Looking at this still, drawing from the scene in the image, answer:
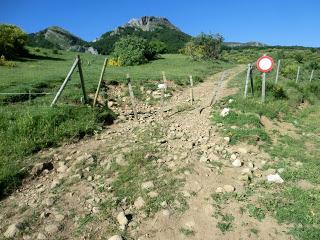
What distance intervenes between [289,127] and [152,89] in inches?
302

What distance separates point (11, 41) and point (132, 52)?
1187cm

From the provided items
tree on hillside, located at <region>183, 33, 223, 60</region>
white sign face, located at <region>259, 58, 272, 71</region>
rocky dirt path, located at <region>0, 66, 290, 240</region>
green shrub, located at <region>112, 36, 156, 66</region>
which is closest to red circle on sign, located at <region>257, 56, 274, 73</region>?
white sign face, located at <region>259, 58, 272, 71</region>

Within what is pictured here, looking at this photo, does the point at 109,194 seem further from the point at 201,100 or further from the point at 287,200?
the point at 201,100

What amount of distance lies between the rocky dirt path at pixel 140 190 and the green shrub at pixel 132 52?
25.7 metres

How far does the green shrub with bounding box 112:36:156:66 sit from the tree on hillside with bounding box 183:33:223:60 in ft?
27.5

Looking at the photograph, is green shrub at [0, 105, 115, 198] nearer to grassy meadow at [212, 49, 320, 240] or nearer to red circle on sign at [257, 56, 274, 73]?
grassy meadow at [212, 49, 320, 240]

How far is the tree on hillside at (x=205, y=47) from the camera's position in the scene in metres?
48.7

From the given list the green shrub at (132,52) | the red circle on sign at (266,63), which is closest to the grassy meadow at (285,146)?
the red circle on sign at (266,63)

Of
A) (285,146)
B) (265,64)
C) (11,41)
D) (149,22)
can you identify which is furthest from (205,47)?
(149,22)

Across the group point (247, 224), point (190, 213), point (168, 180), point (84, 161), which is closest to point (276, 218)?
point (247, 224)

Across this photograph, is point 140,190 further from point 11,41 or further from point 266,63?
point 11,41

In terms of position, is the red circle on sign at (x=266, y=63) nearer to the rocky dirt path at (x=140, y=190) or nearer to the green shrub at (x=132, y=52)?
the rocky dirt path at (x=140, y=190)

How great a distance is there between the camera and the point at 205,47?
49938 millimetres

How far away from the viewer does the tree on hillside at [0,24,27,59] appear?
36394 millimetres
